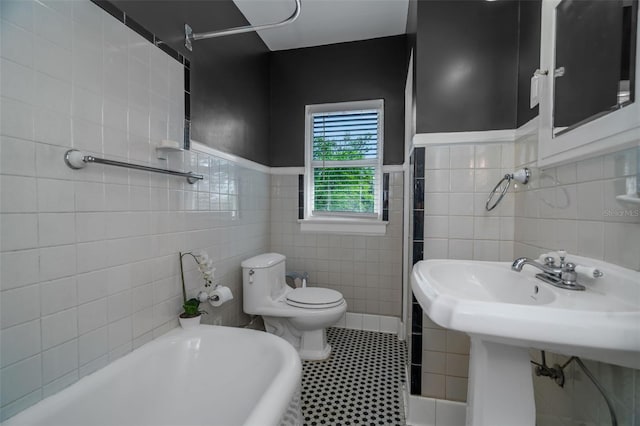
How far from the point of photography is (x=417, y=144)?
153 cm

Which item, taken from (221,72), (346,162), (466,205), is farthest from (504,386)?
(221,72)

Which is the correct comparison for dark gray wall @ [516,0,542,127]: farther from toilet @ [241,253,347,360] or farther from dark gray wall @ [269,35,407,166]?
toilet @ [241,253,347,360]

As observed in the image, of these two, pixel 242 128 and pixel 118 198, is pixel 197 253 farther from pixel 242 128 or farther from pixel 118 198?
pixel 242 128

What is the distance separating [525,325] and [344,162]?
2.15 m

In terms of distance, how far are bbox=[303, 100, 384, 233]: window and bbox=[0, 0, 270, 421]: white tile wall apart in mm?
1347

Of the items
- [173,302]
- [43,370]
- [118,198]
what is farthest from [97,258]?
[173,302]

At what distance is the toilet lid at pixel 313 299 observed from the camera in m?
1.97

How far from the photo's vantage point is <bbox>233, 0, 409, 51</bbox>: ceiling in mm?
2045

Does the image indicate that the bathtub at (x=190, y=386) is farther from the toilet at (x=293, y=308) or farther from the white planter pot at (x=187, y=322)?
the toilet at (x=293, y=308)

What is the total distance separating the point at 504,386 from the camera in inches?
33.1

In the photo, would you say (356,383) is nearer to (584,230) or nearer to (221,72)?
(584,230)

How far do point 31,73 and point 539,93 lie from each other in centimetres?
188

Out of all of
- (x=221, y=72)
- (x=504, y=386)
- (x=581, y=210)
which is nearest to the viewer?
(x=504, y=386)

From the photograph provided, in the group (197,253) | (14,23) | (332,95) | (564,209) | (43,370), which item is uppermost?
(332,95)
